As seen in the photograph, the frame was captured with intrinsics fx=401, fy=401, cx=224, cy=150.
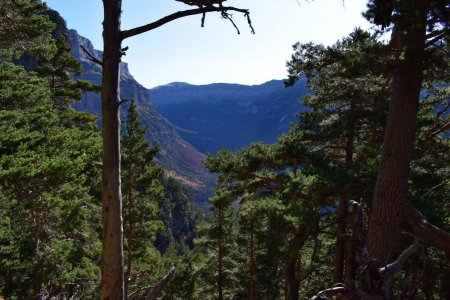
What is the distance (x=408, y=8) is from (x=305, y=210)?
4.32 m

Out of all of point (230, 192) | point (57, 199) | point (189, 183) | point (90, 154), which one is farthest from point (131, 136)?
point (189, 183)

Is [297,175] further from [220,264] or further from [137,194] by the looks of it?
[220,264]

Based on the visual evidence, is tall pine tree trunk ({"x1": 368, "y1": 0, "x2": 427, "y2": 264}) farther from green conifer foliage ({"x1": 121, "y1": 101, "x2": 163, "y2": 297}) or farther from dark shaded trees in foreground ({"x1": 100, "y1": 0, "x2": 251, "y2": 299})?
green conifer foliage ({"x1": 121, "y1": 101, "x2": 163, "y2": 297})

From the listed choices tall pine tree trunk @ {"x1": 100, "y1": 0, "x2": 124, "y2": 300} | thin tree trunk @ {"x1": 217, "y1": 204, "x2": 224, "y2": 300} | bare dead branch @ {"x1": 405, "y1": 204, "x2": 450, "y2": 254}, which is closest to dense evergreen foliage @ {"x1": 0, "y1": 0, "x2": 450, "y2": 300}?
A: bare dead branch @ {"x1": 405, "y1": 204, "x2": 450, "y2": 254}

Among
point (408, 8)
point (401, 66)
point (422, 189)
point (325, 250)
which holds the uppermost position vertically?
point (408, 8)

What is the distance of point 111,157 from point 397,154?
14.6 ft

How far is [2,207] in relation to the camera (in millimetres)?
8266

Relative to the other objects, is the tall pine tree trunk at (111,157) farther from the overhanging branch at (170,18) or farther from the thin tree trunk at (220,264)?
the thin tree trunk at (220,264)

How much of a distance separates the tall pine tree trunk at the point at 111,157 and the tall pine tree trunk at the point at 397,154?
13.2 feet

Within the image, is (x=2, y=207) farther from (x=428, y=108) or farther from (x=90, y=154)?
(x=428, y=108)

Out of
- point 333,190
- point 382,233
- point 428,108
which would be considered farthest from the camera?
point 428,108

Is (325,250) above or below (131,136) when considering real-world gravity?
below

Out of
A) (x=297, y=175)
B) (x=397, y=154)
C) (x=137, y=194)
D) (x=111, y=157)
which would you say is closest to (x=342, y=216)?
(x=297, y=175)

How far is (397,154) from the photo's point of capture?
19.9ft
